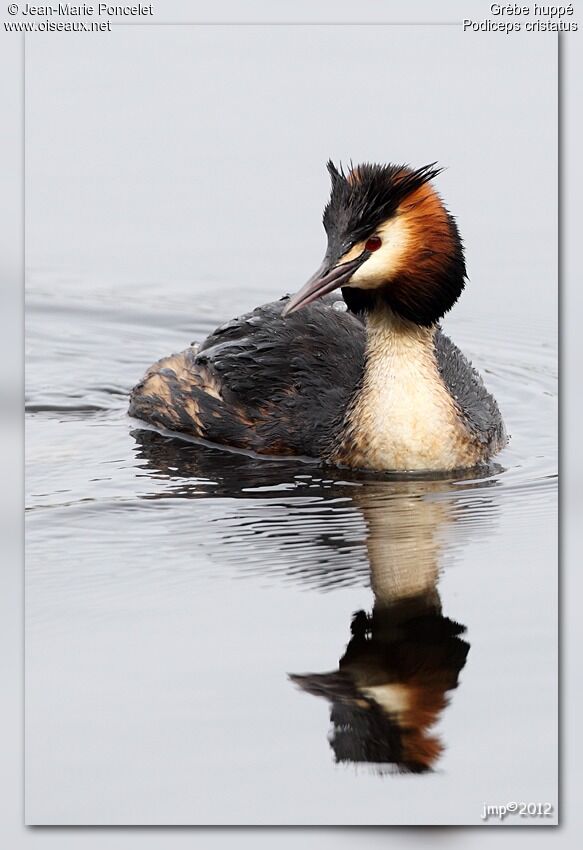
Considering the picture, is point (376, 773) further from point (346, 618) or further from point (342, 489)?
point (342, 489)

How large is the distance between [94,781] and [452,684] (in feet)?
5.15

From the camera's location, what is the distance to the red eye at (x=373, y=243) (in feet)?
32.7

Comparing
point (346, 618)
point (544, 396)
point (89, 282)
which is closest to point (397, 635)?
point (346, 618)

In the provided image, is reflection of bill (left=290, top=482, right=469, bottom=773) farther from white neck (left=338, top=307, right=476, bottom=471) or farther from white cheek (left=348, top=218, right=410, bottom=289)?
white cheek (left=348, top=218, right=410, bottom=289)

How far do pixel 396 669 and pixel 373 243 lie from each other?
121 inches

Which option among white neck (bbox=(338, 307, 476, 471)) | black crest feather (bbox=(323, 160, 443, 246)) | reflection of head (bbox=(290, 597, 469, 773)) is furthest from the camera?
white neck (bbox=(338, 307, 476, 471))

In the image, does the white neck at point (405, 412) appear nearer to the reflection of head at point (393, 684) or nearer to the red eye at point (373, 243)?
the red eye at point (373, 243)

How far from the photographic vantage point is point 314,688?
7375mm

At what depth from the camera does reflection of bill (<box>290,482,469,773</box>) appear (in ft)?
23.3

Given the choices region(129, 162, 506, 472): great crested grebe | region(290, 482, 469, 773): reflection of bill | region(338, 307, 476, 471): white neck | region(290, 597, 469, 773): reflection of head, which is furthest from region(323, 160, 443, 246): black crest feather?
region(290, 597, 469, 773): reflection of head

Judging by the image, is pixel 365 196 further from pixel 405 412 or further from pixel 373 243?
pixel 405 412

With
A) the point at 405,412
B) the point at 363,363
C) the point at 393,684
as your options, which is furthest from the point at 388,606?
the point at 363,363

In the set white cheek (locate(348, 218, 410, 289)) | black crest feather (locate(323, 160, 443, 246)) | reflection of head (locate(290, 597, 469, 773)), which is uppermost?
black crest feather (locate(323, 160, 443, 246))

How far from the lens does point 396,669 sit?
7617 mm
